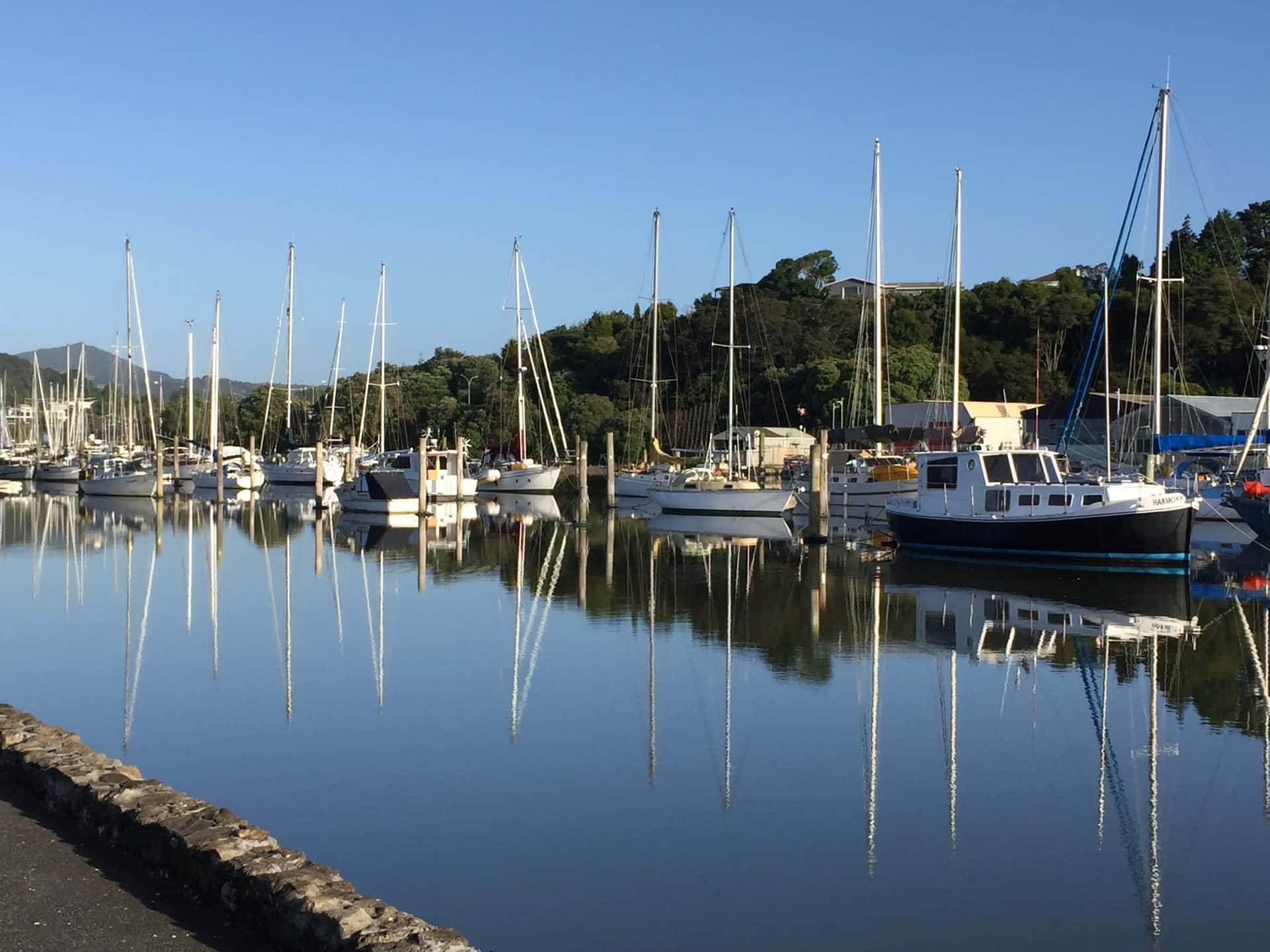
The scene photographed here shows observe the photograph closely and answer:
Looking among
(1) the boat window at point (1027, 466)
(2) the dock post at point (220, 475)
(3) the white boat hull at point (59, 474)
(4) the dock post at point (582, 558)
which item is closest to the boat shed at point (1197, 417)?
(4) the dock post at point (582, 558)

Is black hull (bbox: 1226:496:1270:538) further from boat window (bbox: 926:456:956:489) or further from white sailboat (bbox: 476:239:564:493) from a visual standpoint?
white sailboat (bbox: 476:239:564:493)

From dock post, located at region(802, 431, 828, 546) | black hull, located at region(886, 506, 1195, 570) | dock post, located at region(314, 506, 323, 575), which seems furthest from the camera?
dock post, located at region(802, 431, 828, 546)

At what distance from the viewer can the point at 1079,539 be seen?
32281mm

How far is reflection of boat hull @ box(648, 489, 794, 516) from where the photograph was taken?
5062 cm

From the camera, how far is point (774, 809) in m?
12.6

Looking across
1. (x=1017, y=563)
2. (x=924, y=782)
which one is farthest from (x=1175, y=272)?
(x=924, y=782)

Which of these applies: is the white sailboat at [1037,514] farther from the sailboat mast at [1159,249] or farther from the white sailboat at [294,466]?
the white sailboat at [294,466]

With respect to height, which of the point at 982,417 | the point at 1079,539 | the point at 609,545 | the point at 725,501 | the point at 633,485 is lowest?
the point at 609,545

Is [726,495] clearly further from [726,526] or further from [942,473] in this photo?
[942,473]

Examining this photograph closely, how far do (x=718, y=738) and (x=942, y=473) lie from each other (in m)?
21.8

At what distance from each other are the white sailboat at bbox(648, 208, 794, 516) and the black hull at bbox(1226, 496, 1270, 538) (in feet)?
53.5

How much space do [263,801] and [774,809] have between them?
483cm

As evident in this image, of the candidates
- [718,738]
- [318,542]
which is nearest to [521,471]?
[318,542]

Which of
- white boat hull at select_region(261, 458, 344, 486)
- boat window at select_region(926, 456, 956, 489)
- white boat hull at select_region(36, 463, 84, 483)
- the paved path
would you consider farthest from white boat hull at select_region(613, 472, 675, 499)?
the paved path
